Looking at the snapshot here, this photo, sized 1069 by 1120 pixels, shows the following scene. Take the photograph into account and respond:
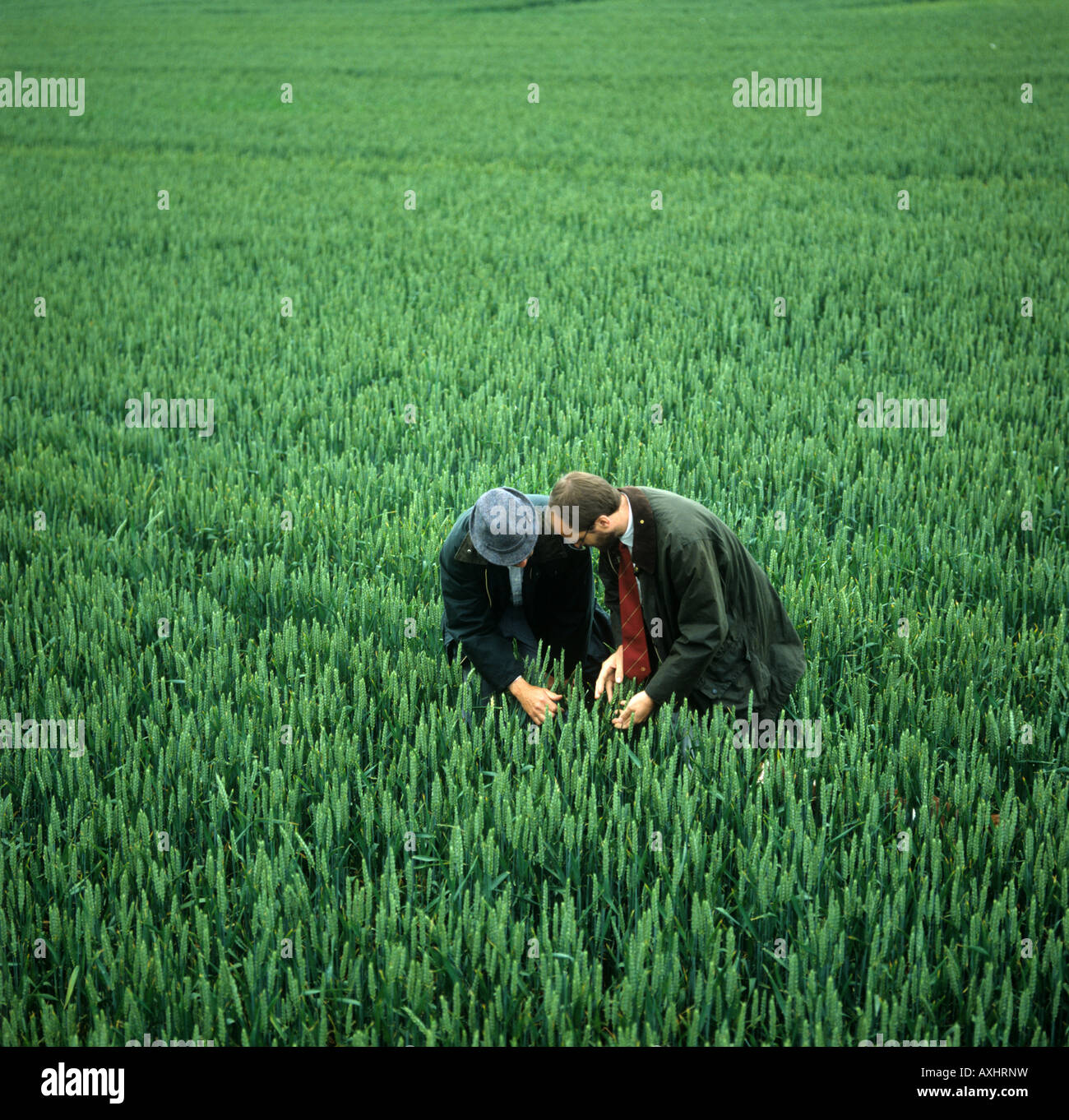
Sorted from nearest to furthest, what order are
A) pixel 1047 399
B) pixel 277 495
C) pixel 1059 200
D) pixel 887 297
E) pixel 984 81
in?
pixel 277 495 → pixel 1047 399 → pixel 887 297 → pixel 1059 200 → pixel 984 81

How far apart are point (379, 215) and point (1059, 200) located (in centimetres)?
857

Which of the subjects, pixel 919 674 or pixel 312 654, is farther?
pixel 312 654

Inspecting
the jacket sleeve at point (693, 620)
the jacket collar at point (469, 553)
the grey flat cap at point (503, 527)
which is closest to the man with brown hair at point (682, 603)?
the jacket sleeve at point (693, 620)

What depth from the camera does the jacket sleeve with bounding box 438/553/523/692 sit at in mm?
3430

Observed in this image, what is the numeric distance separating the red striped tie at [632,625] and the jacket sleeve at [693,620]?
0.23 meters

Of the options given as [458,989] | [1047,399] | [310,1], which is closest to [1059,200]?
[1047,399]

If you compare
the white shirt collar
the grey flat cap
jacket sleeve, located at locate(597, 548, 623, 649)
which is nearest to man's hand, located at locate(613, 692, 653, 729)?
jacket sleeve, located at locate(597, 548, 623, 649)

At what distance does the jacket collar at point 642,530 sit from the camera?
309 centimetres

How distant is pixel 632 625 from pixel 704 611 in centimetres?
41

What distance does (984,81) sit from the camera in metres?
20.3

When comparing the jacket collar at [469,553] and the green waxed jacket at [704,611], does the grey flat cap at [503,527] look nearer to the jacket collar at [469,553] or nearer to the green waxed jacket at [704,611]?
the jacket collar at [469,553]

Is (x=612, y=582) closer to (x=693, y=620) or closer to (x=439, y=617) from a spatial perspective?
(x=693, y=620)

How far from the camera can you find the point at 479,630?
11.4 ft

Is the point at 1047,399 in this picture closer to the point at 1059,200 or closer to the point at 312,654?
the point at 312,654
